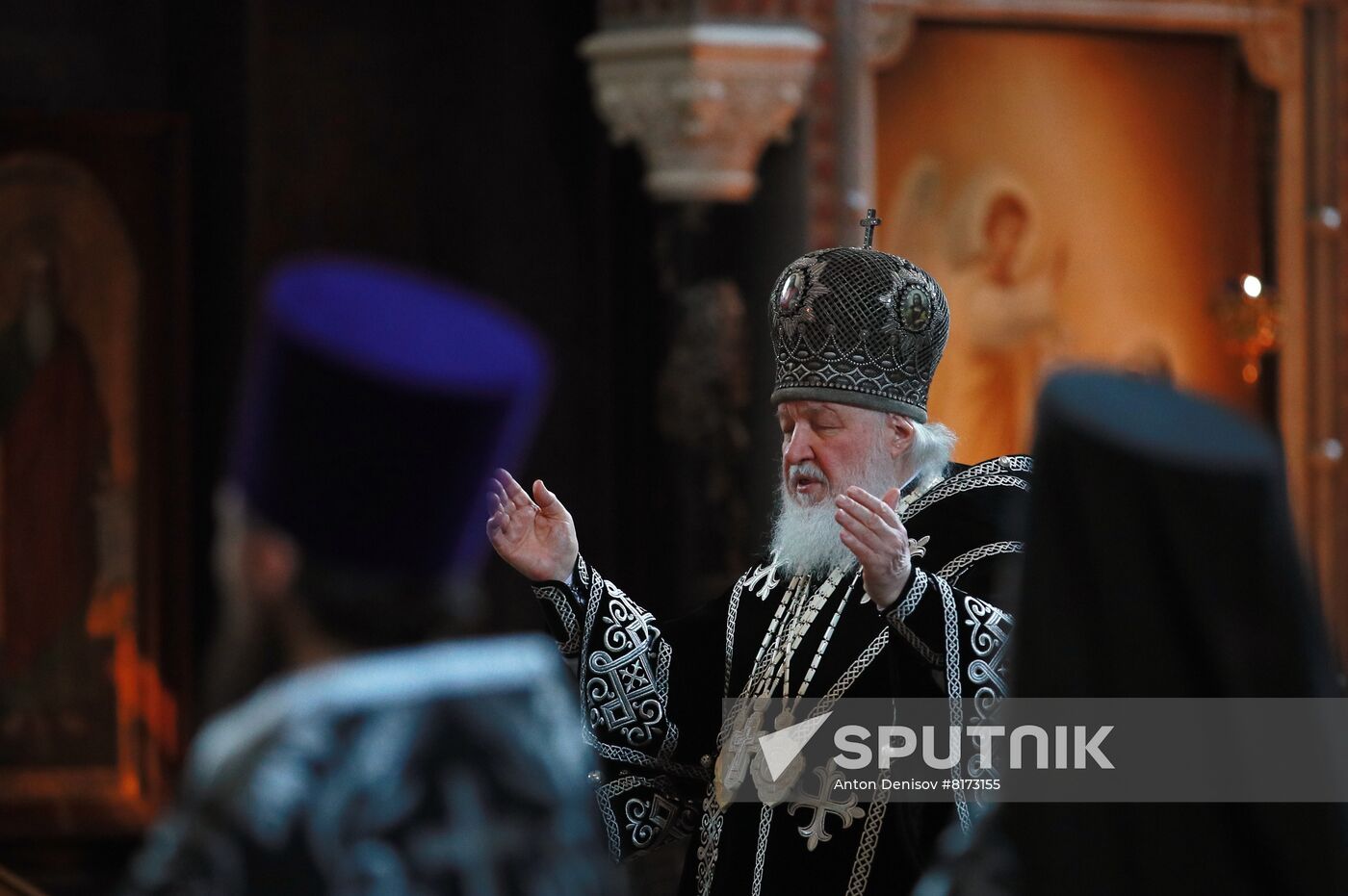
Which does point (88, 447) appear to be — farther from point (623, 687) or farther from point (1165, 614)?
point (1165, 614)

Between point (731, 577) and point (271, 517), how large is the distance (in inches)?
211

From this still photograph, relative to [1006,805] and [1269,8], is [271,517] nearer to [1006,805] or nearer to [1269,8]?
[1006,805]

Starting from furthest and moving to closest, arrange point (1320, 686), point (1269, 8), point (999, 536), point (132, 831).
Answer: point (1269, 8) < point (132, 831) < point (999, 536) < point (1320, 686)

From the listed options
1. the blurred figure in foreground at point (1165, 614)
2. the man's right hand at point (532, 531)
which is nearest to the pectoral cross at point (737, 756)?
the man's right hand at point (532, 531)

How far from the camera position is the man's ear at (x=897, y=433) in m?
3.59

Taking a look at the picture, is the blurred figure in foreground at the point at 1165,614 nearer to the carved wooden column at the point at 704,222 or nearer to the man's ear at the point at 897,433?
the man's ear at the point at 897,433

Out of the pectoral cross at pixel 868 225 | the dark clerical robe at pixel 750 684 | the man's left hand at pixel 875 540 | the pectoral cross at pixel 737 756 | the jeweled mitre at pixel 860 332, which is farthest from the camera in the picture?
the pectoral cross at pixel 868 225

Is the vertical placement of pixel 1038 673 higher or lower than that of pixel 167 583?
higher

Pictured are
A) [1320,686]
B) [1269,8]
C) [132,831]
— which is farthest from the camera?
[1269,8]

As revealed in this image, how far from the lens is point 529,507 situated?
11.3 feet

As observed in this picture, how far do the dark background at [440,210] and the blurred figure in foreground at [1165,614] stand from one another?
208 inches

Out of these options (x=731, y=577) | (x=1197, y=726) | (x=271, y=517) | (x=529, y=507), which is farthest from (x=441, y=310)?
(x=731, y=577)

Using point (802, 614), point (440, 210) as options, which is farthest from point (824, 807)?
point (440, 210)

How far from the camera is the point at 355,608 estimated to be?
1.93 meters
